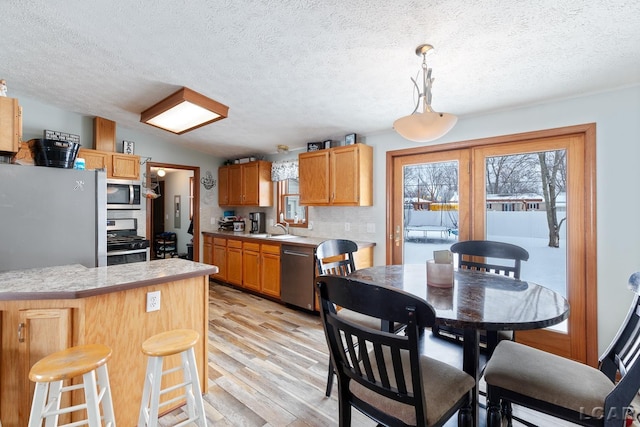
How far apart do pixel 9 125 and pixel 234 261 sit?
318cm

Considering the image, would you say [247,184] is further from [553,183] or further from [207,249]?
[553,183]

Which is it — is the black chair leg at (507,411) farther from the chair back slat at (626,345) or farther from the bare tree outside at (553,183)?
the bare tree outside at (553,183)

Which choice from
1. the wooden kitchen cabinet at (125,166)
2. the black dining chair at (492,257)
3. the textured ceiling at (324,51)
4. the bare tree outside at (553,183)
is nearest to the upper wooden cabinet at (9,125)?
the textured ceiling at (324,51)

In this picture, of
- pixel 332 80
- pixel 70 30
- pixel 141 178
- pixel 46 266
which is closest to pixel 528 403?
pixel 332 80

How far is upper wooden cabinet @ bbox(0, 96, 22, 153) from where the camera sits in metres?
1.78

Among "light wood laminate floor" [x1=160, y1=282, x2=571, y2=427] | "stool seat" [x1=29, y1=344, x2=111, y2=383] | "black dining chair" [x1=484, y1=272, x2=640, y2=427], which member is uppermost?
"stool seat" [x1=29, y1=344, x2=111, y2=383]

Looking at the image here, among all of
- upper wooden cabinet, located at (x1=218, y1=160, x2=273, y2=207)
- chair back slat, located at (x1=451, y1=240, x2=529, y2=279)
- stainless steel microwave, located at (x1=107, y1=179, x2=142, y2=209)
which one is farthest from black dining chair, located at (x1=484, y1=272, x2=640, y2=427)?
stainless steel microwave, located at (x1=107, y1=179, x2=142, y2=209)

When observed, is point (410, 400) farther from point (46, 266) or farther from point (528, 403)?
point (46, 266)

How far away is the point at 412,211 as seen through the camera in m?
3.40

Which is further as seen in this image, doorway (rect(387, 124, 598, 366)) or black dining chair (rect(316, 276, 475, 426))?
doorway (rect(387, 124, 598, 366))

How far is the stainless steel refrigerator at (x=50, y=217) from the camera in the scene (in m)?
1.86

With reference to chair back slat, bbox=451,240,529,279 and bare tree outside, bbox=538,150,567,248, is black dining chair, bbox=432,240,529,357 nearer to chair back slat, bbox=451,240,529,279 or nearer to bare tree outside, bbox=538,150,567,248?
chair back slat, bbox=451,240,529,279

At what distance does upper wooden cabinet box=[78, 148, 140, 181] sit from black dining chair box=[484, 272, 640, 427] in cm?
457

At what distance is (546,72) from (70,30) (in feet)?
11.3
